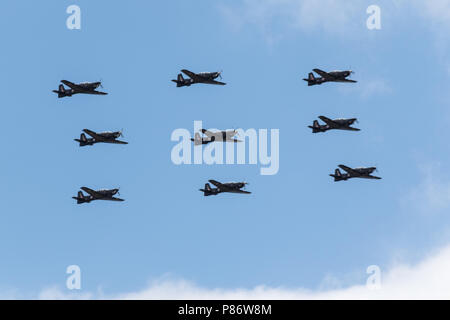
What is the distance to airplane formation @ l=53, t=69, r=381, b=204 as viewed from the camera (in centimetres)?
18200

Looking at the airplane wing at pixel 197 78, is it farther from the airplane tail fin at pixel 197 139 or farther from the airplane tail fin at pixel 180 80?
the airplane tail fin at pixel 197 139

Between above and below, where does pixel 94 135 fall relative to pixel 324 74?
below

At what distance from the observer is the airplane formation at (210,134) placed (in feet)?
597

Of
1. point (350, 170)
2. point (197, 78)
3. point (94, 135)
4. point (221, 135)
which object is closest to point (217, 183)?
point (221, 135)

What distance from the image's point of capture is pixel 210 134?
18850 cm

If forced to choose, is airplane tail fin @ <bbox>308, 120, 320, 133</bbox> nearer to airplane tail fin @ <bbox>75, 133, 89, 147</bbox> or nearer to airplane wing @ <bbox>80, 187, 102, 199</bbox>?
airplane wing @ <bbox>80, 187, 102, 199</bbox>

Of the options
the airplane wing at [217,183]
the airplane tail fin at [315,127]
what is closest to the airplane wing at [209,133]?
the airplane wing at [217,183]

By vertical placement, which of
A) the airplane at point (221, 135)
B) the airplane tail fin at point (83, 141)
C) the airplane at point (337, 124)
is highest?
the airplane at point (337, 124)

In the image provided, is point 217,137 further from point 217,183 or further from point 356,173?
point 356,173

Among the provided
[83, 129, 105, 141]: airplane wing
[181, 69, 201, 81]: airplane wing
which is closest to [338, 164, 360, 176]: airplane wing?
[181, 69, 201, 81]: airplane wing
